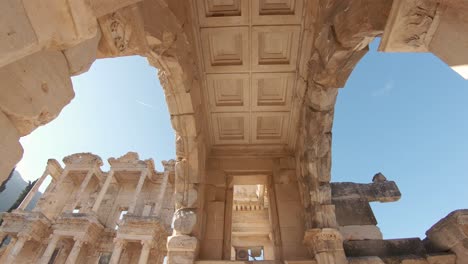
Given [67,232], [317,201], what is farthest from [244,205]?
[67,232]

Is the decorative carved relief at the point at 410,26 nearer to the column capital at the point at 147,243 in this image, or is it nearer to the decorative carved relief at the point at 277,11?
the decorative carved relief at the point at 277,11

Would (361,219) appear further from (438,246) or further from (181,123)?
(181,123)

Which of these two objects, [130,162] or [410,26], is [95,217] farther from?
[410,26]

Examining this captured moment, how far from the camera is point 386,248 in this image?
4176 millimetres

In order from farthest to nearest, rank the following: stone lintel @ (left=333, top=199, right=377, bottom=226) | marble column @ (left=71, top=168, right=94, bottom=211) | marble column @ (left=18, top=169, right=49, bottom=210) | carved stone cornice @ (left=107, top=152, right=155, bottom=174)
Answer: carved stone cornice @ (left=107, top=152, right=155, bottom=174), marble column @ (left=71, top=168, right=94, bottom=211), marble column @ (left=18, top=169, right=49, bottom=210), stone lintel @ (left=333, top=199, right=377, bottom=226)

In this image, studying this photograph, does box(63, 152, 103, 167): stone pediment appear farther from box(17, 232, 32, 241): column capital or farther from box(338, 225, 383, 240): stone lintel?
box(338, 225, 383, 240): stone lintel

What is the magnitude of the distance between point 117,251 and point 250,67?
20714 millimetres

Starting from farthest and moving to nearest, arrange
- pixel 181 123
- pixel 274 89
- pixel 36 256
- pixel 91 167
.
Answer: pixel 91 167 → pixel 36 256 → pixel 274 89 → pixel 181 123

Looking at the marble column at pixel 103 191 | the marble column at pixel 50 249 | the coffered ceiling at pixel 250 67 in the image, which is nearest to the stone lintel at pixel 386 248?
the coffered ceiling at pixel 250 67

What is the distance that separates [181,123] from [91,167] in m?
25.8

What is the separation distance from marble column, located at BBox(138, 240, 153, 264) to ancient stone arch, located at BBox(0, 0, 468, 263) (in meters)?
18.0

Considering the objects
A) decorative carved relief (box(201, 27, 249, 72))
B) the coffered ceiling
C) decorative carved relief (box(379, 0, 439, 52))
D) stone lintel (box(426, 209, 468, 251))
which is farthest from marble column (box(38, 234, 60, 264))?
decorative carved relief (box(379, 0, 439, 52))

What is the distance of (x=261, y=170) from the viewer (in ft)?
16.0

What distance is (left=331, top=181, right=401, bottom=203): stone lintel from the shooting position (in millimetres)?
5160
